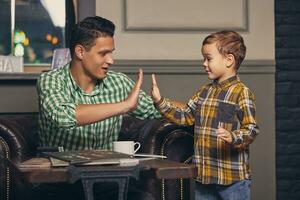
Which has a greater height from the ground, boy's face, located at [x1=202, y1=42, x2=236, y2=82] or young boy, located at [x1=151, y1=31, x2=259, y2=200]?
boy's face, located at [x1=202, y1=42, x2=236, y2=82]

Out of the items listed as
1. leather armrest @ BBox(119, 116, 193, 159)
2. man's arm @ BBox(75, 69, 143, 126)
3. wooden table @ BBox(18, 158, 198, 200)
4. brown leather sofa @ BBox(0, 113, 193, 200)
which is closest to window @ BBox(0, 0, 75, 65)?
brown leather sofa @ BBox(0, 113, 193, 200)

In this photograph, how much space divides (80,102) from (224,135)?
0.71m

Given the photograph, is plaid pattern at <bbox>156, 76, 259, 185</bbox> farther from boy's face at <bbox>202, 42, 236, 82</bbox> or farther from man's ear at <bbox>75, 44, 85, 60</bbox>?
man's ear at <bbox>75, 44, 85, 60</bbox>

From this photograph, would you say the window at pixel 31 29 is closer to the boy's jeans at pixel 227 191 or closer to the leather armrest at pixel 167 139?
the leather armrest at pixel 167 139

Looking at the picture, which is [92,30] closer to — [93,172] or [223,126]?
[223,126]

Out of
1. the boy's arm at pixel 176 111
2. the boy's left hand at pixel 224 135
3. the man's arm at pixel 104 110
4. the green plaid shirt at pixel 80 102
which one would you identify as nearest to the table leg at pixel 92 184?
the man's arm at pixel 104 110

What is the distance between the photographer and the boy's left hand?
2.77m

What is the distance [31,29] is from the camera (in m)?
4.24

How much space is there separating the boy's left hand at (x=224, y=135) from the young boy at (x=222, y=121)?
0.14m

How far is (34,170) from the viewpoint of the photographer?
228 cm

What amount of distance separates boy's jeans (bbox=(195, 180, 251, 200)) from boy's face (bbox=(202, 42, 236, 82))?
1.48ft

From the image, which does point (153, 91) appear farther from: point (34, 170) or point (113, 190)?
point (34, 170)

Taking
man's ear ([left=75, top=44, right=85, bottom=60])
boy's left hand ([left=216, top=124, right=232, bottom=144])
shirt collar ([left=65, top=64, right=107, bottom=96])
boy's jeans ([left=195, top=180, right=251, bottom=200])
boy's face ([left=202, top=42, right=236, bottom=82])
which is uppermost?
man's ear ([left=75, top=44, right=85, bottom=60])
